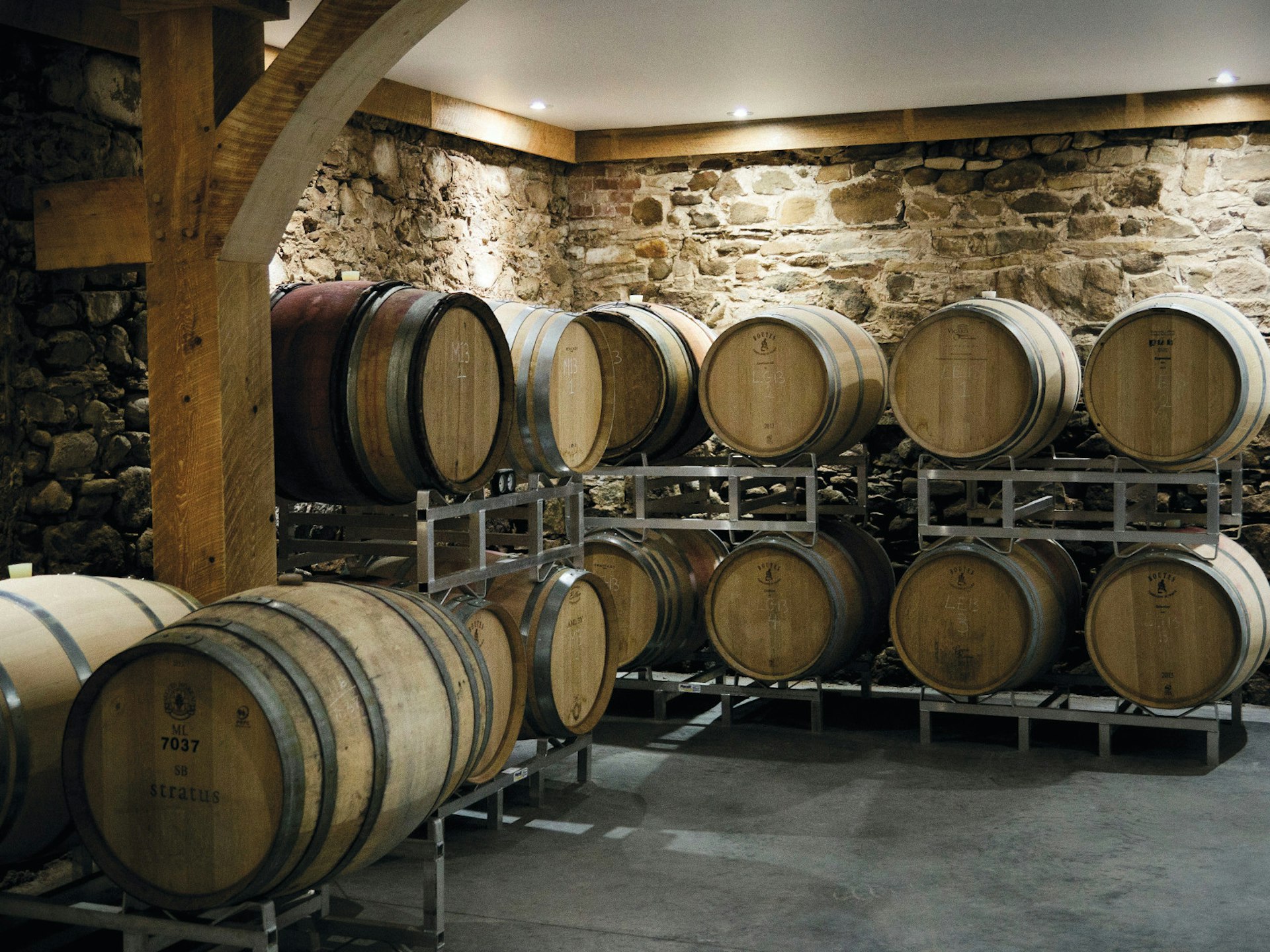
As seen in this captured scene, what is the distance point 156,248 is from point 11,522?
41.3 inches

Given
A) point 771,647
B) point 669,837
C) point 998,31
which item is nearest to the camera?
point 669,837

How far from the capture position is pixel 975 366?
16.5ft

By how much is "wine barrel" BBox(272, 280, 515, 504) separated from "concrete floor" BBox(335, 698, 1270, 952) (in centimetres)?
117

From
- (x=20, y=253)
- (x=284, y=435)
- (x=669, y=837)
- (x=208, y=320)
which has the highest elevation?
(x=20, y=253)

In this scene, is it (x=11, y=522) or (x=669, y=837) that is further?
(x=669, y=837)

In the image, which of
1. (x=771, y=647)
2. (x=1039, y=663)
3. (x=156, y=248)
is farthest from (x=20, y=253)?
(x=1039, y=663)

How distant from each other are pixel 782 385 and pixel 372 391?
83.0 inches

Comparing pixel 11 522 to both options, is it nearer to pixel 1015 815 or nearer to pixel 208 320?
pixel 208 320

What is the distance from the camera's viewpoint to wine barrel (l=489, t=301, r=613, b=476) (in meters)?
4.37

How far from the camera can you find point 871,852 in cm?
396

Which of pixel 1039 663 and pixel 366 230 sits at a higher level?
pixel 366 230

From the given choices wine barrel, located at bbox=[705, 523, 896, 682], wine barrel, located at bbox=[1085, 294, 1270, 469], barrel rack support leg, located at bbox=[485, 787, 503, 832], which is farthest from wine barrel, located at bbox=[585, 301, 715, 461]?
barrel rack support leg, located at bbox=[485, 787, 503, 832]

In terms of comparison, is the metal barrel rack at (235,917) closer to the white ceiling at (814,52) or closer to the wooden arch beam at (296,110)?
the wooden arch beam at (296,110)

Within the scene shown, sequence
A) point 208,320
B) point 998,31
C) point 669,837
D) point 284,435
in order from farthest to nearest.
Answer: point 998,31 < point 669,837 < point 284,435 < point 208,320
